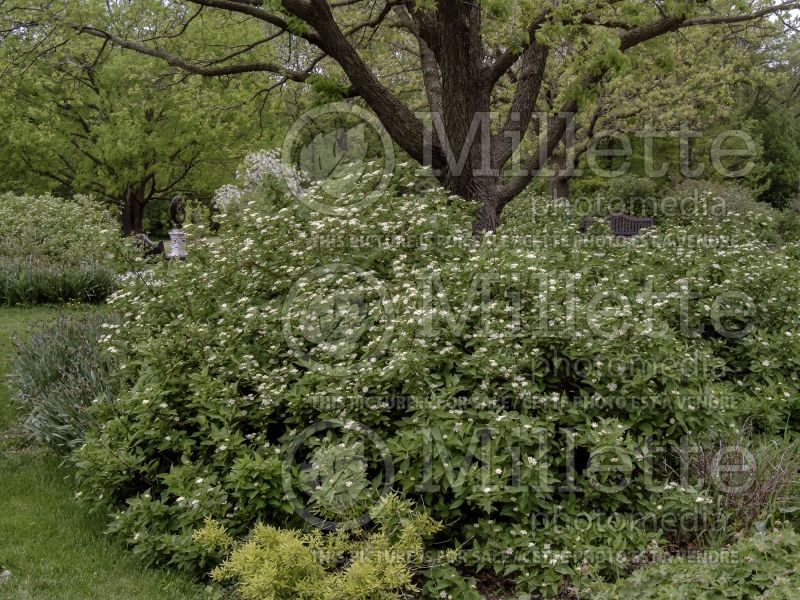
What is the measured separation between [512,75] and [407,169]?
7287 mm

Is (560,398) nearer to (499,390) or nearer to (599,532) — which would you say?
(499,390)

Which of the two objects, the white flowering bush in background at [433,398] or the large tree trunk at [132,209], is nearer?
the white flowering bush in background at [433,398]

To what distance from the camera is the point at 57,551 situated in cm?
420

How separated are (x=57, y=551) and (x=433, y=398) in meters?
2.36

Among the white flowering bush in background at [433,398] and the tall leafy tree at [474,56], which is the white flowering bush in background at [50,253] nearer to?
the tall leafy tree at [474,56]

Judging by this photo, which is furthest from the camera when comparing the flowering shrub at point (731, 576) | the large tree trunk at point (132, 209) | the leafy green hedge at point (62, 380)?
the large tree trunk at point (132, 209)

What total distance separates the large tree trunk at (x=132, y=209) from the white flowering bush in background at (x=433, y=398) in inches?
820

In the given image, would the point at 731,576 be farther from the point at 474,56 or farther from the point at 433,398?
the point at 474,56

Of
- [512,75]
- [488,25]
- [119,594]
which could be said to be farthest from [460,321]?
[512,75]

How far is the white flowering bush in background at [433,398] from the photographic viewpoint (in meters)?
3.85

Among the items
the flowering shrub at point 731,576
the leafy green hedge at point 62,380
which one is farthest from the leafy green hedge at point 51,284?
the flowering shrub at point 731,576

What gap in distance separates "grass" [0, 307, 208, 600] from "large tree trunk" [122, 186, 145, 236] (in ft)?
67.6

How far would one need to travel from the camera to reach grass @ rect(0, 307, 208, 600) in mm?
3780

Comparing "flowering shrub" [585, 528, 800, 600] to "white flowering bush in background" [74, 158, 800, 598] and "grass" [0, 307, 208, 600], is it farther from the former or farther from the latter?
"grass" [0, 307, 208, 600]
